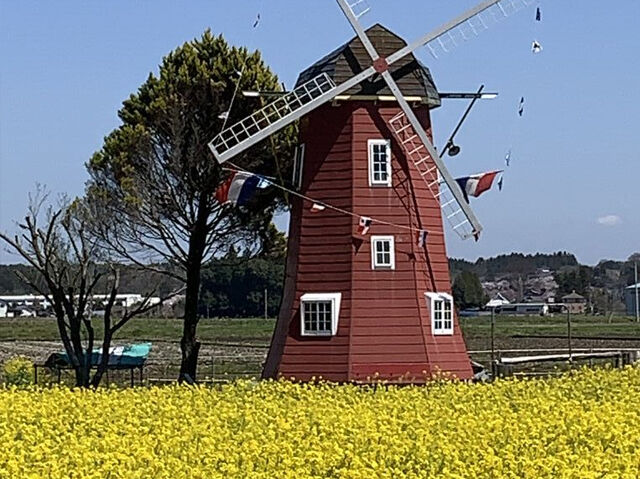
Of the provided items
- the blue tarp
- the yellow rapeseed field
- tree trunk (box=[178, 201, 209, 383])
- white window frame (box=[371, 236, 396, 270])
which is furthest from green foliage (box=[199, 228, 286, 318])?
the yellow rapeseed field

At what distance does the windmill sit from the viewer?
70.8 ft

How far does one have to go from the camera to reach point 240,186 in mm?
22531

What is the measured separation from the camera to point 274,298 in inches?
3287

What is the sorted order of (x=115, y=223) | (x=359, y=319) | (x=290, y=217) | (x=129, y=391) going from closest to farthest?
(x=129, y=391)
(x=359, y=319)
(x=290, y=217)
(x=115, y=223)

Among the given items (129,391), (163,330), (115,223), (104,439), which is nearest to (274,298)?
(163,330)

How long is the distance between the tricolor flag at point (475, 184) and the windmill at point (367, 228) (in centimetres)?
17

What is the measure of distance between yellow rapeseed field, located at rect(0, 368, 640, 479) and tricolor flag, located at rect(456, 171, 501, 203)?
A: 8033mm

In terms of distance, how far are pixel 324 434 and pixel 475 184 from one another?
1292 cm

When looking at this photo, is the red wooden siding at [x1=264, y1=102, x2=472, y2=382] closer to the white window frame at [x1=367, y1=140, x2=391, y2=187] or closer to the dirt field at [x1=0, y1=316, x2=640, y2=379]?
the white window frame at [x1=367, y1=140, x2=391, y2=187]

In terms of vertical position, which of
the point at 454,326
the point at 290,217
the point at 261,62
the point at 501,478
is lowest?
the point at 501,478

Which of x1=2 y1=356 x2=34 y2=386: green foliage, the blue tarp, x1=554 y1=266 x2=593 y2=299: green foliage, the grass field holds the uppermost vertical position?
x1=554 y1=266 x2=593 y2=299: green foliage

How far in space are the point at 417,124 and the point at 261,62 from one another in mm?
5875

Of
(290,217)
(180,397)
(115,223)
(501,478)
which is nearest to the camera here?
(501,478)

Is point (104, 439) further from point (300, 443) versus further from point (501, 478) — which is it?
point (501, 478)
